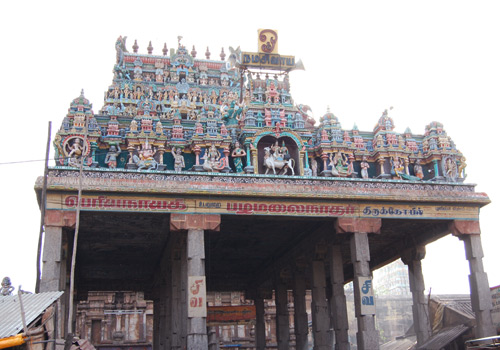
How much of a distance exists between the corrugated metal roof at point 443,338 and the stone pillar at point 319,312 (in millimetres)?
5058

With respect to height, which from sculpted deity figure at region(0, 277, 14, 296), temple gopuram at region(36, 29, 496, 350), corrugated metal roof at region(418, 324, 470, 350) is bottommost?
corrugated metal roof at region(418, 324, 470, 350)

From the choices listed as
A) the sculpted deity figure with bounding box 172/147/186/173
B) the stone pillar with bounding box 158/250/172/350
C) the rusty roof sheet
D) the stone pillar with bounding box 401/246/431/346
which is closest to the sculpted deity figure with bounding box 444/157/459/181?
the stone pillar with bounding box 401/246/431/346

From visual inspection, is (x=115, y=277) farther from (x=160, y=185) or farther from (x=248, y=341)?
(x=160, y=185)

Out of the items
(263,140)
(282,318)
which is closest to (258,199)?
(263,140)

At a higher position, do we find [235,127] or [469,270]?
[235,127]

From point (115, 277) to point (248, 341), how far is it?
45.7 feet

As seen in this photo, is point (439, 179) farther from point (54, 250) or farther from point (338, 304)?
point (54, 250)

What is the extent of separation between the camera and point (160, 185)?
81.9 ft

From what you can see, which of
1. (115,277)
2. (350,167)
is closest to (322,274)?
(350,167)

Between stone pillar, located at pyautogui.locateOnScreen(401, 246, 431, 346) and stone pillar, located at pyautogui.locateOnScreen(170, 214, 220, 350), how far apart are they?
12.9 metres

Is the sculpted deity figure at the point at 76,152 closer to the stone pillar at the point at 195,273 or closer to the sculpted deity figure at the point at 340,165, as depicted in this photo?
the stone pillar at the point at 195,273

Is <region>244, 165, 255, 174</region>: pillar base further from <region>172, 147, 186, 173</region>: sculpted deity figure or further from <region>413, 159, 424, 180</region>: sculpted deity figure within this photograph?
<region>413, 159, 424, 180</region>: sculpted deity figure

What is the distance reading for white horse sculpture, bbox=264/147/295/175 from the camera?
2745cm

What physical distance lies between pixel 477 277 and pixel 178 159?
15.1m
